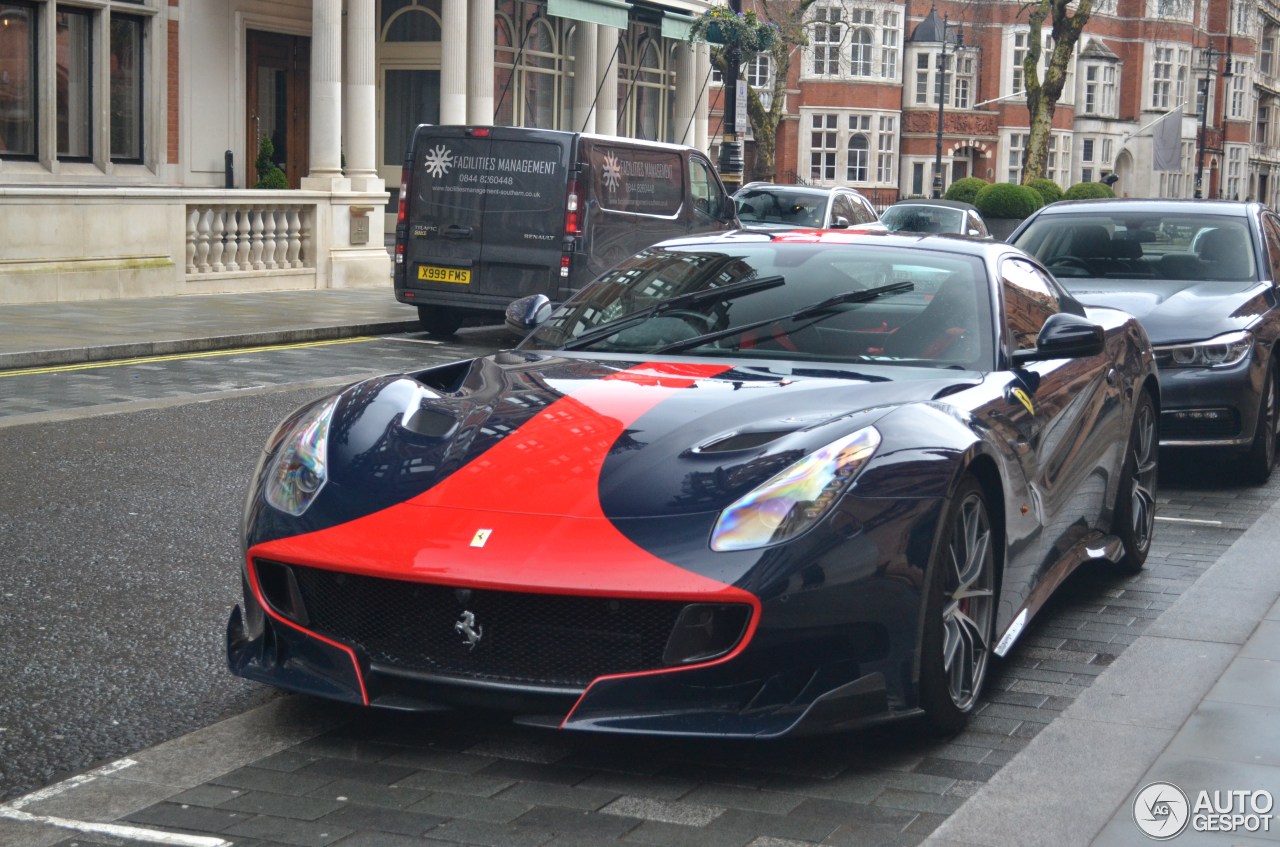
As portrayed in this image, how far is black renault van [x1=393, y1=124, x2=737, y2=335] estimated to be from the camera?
1658 cm

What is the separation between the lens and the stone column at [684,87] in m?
37.6

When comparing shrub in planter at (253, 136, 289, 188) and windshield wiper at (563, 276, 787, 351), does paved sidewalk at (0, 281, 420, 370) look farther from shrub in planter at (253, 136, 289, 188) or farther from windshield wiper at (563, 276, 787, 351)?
windshield wiper at (563, 276, 787, 351)

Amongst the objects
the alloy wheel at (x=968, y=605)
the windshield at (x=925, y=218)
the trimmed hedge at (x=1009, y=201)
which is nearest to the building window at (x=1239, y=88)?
the trimmed hedge at (x=1009, y=201)

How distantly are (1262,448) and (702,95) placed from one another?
29.4 metres

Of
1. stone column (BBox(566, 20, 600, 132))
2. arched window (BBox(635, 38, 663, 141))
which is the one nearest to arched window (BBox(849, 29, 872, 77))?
arched window (BBox(635, 38, 663, 141))

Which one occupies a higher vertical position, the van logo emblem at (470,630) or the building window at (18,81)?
the building window at (18,81)

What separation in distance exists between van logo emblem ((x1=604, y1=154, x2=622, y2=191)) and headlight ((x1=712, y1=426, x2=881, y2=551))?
13.0 meters

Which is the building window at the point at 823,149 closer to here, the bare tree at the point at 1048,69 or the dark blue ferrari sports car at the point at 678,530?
the bare tree at the point at 1048,69

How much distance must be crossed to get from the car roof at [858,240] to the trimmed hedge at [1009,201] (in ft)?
125

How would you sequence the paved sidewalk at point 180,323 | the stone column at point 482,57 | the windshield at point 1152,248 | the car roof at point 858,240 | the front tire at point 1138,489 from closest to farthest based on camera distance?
1. the car roof at point 858,240
2. the front tire at point 1138,489
3. the windshield at point 1152,248
4. the paved sidewalk at point 180,323
5. the stone column at point 482,57

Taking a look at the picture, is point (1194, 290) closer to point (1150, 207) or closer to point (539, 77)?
point (1150, 207)

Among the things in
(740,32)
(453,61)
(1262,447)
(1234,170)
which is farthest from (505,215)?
(1234,170)

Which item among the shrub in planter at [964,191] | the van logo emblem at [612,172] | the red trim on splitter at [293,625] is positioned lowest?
the red trim on splitter at [293,625]

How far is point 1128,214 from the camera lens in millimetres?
10516
